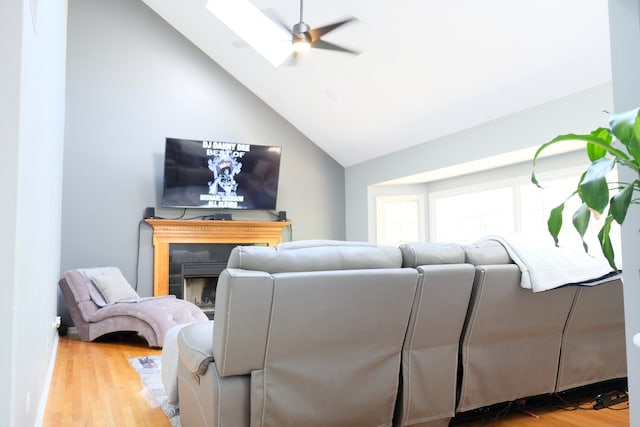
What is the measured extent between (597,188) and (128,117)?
20.0ft

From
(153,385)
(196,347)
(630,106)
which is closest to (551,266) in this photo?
(630,106)

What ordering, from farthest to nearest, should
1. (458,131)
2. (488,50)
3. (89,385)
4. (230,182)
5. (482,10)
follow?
(230,182)
(458,131)
(488,50)
(482,10)
(89,385)

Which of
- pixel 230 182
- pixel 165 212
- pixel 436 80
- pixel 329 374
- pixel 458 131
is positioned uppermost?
pixel 436 80

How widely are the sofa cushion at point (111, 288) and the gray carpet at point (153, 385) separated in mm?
1214

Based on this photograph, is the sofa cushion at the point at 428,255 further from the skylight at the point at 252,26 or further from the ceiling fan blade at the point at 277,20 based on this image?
the skylight at the point at 252,26

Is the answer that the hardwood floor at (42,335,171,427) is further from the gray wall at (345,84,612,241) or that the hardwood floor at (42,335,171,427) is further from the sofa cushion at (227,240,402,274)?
the gray wall at (345,84,612,241)

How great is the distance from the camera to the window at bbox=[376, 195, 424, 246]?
23.2 feet

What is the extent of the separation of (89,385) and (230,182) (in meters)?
3.72

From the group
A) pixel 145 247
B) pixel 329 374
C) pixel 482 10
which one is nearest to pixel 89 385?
pixel 329 374

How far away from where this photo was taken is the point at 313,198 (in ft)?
24.1

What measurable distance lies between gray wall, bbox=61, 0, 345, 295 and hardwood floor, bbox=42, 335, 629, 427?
248 cm

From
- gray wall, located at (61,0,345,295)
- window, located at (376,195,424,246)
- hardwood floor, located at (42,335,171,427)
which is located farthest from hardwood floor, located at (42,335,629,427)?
window, located at (376,195,424,246)

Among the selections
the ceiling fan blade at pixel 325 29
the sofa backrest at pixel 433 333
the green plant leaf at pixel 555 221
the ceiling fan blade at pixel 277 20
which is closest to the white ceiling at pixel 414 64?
the ceiling fan blade at pixel 277 20

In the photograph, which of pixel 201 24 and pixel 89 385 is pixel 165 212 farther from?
pixel 89 385
